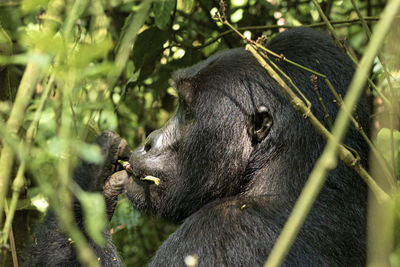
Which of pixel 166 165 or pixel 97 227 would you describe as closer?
pixel 97 227

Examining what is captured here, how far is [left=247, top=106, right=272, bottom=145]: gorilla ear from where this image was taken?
2695 millimetres

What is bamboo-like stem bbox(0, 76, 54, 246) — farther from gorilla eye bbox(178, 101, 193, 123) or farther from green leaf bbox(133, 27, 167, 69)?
green leaf bbox(133, 27, 167, 69)

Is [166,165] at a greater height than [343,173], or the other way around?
[166,165]

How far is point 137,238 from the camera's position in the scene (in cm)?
445

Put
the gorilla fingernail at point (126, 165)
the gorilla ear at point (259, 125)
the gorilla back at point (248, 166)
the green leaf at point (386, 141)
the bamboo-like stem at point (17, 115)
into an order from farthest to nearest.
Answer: the gorilla fingernail at point (126, 165) → the gorilla ear at point (259, 125) → the green leaf at point (386, 141) → the gorilla back at point (248, 166) → the bamboo-like stem at point (17, 115)

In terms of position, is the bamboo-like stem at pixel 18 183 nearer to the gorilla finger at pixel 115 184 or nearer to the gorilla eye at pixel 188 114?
the gorilla eye at pixel 188 114

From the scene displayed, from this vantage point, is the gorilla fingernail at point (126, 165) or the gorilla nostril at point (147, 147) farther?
the gorilla fingernail at point (126, 165)

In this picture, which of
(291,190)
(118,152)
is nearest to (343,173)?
(291,190)

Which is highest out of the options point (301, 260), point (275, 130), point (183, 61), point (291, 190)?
point (183, 61)

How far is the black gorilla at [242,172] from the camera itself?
7.94 ft

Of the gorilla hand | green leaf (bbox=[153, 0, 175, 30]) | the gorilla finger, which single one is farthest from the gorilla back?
green leaf (bbox=[153, 0, 175, 30])

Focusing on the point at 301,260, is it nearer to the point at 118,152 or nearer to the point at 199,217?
the point at 199,217

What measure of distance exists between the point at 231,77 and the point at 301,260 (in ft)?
3.22

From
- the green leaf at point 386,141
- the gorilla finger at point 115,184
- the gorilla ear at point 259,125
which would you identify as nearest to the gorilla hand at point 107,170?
the gorilla finger at point 115,184
